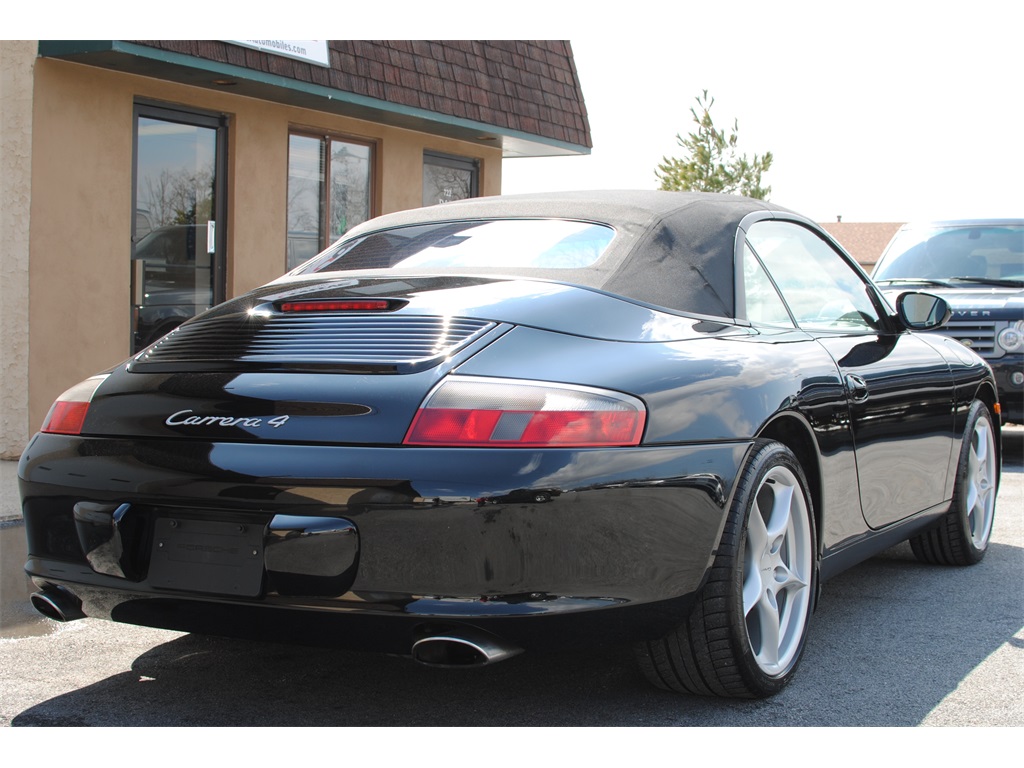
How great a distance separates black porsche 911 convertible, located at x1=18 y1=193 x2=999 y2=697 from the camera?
269 centimetres

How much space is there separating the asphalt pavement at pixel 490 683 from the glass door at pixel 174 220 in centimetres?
497

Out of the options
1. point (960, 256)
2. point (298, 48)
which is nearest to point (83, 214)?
point (298, 48)

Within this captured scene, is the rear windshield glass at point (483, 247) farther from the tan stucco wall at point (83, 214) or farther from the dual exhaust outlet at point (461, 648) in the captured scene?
the tan stucco wall at point (83, 214)

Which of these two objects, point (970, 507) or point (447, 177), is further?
point (447, 177)

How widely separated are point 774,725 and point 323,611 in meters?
1.24

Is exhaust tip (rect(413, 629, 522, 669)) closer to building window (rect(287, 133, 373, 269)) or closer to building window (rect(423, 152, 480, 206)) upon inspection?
building window (rect(287, 133, 373, 269))

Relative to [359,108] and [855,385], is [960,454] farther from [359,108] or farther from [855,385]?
[359,108]

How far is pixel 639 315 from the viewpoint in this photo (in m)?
3.21

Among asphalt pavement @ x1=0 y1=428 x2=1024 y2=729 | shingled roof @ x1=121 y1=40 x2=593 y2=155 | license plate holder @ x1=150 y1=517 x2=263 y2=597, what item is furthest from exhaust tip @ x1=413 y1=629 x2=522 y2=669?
shingled roof @ x1=121 y1=40 x2=593 y2=155

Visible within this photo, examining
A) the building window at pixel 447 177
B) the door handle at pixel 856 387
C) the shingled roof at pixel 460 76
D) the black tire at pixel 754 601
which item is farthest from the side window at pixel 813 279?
the building window at pixel 447 177

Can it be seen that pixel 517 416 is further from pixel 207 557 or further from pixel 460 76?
pixel 460 76

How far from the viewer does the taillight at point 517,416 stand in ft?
8.91

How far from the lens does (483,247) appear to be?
3.72m

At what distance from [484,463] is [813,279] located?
7.06 ft
